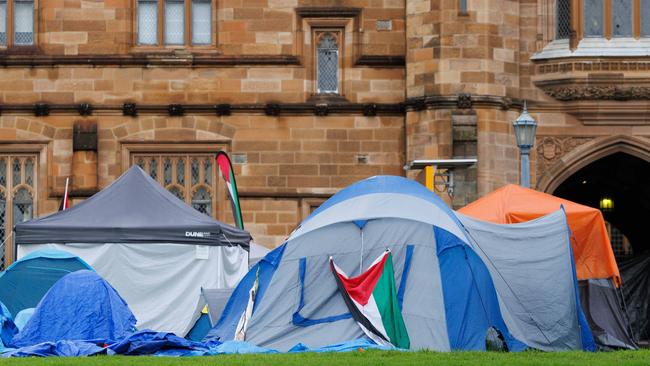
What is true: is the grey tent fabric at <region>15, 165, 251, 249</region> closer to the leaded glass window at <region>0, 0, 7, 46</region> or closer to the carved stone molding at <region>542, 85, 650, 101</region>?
the leaded glass window at <region>0, 0, 7, 46</region>

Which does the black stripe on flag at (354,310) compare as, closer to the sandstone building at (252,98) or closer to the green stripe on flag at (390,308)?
the green stripe on flag at (390,308)

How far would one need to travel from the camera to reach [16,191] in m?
33.0

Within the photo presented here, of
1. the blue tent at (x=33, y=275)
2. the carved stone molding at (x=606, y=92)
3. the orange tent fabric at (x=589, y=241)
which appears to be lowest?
the blue tent at (x=33, y=275)

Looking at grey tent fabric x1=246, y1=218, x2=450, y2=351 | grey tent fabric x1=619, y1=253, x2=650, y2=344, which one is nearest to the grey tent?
grey tent fabric x1=246, y1=218, x2=450, y2=351

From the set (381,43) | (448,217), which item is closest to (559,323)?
(448,217)

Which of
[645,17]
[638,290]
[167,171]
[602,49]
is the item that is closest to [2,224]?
[167,171]

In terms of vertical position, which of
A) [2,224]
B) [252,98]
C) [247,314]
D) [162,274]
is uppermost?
[252,98]

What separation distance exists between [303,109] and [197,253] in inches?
252

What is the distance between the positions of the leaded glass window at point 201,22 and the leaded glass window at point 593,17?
6.30 m

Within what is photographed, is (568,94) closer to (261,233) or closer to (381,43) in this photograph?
(381,43)

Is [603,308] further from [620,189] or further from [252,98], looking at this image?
[620,189]

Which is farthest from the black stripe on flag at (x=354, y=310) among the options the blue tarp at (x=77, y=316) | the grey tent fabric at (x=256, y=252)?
the grey tent fabric at (x=256, y=252)

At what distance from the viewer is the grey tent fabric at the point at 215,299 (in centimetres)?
2519

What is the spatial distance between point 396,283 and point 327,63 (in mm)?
11067
